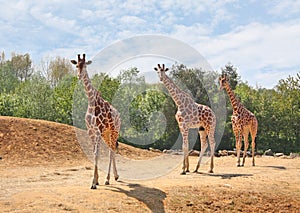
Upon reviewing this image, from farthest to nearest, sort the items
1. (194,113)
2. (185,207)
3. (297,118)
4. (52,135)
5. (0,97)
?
(0,97) < (297,118) < (52,135) < (194,113) < (185,207)

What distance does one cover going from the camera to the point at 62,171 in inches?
A: 523

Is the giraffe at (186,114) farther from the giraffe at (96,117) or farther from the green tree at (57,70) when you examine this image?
the green tree at (57,70)

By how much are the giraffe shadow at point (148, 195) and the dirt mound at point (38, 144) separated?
25.2ft

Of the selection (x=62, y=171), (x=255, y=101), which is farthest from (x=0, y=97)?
(x=255, y=101)

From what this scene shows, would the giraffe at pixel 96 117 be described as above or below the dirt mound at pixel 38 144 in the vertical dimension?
above

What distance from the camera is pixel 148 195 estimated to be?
8.40m

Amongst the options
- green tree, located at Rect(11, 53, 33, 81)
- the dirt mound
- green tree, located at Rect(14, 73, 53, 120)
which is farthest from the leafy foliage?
green tree, located at Rect(11, 53, 33, 81)

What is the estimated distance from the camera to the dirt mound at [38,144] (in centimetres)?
1573

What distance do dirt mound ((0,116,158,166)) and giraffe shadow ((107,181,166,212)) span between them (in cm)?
768

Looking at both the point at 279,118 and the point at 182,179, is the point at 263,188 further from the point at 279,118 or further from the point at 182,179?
the point at 279,118

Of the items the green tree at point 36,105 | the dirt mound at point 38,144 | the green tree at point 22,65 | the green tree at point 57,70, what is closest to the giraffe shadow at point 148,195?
the dirt mound at point 38,144

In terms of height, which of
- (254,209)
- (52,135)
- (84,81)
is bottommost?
(254,209)

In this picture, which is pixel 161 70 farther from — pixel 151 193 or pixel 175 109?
pixel 175 109

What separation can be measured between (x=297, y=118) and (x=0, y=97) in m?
21.6
